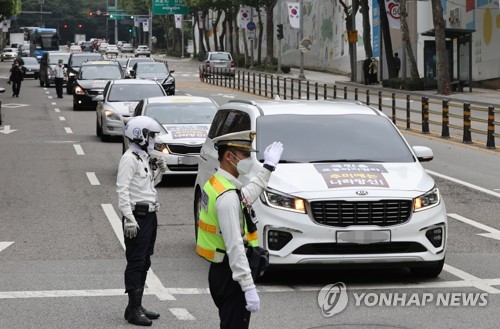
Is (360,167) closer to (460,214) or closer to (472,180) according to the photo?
(460,214)

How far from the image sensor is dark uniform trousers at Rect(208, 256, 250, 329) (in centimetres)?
651

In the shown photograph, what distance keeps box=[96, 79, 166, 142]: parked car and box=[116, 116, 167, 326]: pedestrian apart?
738 inches

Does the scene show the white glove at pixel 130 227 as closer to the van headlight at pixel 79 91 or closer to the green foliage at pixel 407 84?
the van headlight at pixel 79 91

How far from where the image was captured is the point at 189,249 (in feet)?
43.3

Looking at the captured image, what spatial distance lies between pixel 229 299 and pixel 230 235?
1.32 feet

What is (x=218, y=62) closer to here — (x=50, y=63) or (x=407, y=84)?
(x=50, y=63)

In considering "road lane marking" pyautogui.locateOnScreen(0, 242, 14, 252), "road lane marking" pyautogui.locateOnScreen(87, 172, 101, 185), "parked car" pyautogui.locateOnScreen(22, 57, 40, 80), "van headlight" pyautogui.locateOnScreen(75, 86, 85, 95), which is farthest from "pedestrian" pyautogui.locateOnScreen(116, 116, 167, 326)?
"parked car" pyautogui.locateOnScreen(22, 57, 40, 80)

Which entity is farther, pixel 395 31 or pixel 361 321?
pixel 395 31

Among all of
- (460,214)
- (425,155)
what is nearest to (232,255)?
(425,155)

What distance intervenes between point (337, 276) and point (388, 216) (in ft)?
3.33

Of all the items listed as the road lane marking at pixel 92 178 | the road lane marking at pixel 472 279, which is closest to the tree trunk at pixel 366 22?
the road lane marking at pixel 92 178

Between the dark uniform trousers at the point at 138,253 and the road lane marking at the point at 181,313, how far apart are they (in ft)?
1.36

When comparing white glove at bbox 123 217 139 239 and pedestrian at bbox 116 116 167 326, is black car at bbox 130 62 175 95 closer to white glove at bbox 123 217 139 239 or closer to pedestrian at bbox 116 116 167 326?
pedestrian at bbox 116 116 167 326

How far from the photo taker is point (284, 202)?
1070 cm
